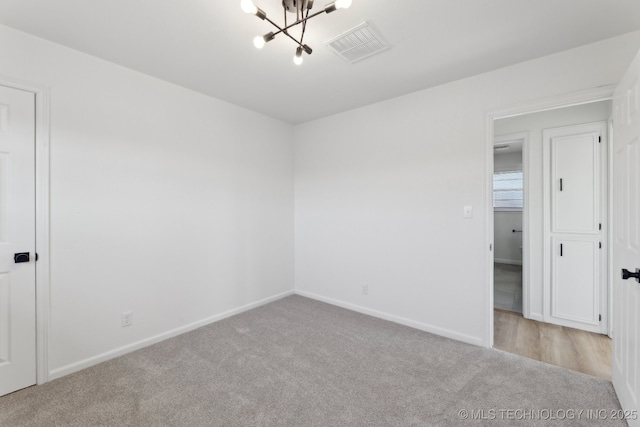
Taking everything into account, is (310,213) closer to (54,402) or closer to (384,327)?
(384,327)

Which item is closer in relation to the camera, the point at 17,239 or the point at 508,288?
the point at 17,239

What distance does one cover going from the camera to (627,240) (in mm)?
1723

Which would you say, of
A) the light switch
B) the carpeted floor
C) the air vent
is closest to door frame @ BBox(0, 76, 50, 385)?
the carpeted floor

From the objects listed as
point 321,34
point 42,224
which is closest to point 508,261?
point 321,34

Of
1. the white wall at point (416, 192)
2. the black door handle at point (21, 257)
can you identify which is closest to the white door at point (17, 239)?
the black door handle at point (21, 257)

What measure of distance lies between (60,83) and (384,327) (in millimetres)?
3677

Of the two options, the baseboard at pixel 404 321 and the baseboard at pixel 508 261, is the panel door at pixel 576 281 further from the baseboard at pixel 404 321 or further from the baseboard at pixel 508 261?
the baseboard at pixel 508 261

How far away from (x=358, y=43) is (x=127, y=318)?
3.07 m

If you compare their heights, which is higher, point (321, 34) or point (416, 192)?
point (321, 34)

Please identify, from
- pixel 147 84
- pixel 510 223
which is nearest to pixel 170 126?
pixel 147 84

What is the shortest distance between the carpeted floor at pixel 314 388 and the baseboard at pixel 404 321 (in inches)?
3.8

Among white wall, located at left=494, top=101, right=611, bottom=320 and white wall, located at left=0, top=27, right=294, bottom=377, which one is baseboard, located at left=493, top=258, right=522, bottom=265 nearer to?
white wall, located at left=494, top=101, right=611, bottom=320

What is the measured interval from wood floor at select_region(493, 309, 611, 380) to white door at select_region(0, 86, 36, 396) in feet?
12.8

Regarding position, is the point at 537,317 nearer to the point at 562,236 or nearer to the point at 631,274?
the point at 562,236
